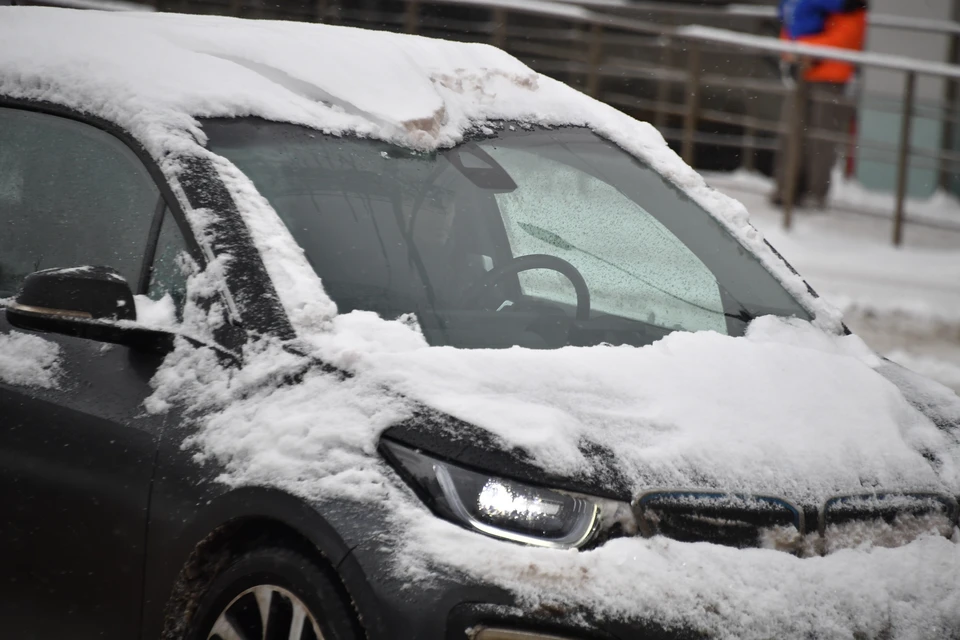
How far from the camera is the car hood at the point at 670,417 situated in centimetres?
245

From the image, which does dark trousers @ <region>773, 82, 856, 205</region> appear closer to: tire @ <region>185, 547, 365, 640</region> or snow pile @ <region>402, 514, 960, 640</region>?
snow pile @ <region>402, 514, 960, 640</region>

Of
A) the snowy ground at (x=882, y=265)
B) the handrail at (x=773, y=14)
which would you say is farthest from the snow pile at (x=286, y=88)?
the handrail at (x=773, y=14)

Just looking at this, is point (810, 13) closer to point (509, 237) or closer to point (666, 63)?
point (666, 63)

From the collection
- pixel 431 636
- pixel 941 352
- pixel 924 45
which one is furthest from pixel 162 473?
pixel 924 45

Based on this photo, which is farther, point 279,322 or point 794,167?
point 794,167

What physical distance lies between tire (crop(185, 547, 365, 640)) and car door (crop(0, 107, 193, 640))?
213 mm

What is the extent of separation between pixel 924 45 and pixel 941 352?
6315mm

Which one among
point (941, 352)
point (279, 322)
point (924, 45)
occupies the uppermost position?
point (279, 322)

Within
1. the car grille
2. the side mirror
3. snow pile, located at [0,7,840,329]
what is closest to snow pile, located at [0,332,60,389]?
the side mirror

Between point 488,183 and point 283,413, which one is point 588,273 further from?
point 283,413

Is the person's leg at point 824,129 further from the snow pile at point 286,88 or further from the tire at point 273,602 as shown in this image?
the tire at point 273,602

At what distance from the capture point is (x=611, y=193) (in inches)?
141

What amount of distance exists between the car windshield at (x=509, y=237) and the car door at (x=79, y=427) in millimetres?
307

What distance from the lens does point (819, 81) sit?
10.6m
